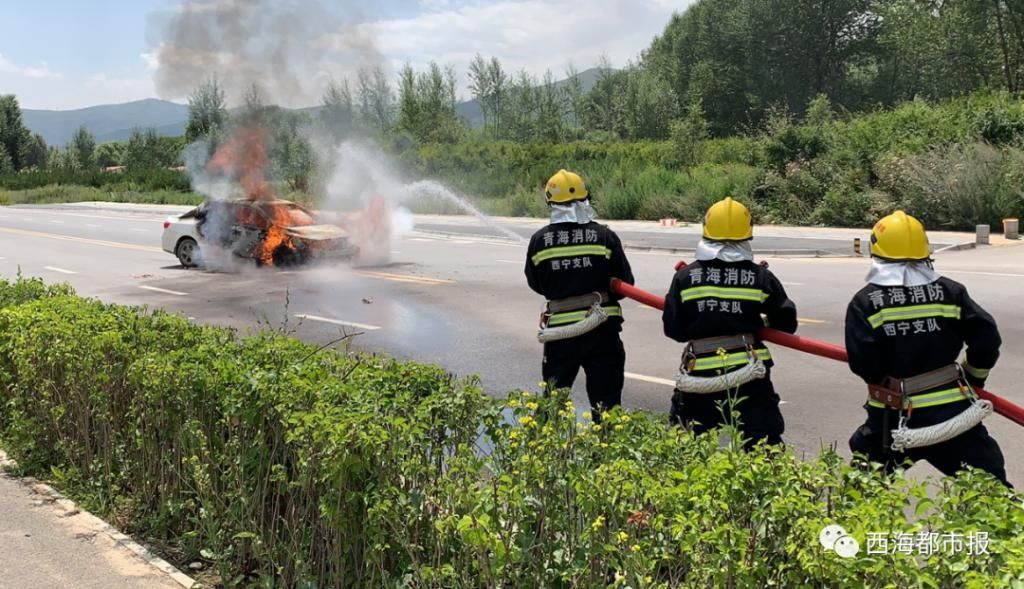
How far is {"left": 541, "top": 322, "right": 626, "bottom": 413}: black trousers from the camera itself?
5.41 meters

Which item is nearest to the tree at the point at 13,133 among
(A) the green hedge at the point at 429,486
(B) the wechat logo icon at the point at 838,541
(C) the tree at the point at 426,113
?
(C) the tree at the point at 426,113

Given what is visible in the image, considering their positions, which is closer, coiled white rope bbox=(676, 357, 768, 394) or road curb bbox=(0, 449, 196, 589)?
road curb bbox=(0, 449, 196, 589)

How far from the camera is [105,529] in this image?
455 cm

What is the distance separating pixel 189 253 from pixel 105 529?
14.9 metres

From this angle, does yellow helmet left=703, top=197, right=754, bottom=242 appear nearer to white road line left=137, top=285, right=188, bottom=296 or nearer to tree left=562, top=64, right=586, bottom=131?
white road line left=137, top=285, right=188, bottom=296

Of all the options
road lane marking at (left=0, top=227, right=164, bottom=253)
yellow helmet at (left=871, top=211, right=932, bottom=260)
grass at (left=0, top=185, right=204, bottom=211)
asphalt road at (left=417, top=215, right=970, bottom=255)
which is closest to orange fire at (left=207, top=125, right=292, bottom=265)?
road lane marking at (left=0, top=227, right=164, bottom=253)

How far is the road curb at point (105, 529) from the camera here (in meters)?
4.05

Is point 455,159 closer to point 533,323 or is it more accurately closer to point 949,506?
point 533,323

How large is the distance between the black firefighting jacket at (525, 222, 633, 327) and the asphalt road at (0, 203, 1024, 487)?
5.24ft

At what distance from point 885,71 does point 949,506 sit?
74.1m

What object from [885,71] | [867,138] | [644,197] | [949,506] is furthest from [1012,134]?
[885,71]

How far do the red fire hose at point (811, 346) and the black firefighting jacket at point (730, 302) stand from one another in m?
0.06

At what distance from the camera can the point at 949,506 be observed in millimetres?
2348

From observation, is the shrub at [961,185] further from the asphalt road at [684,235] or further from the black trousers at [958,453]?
the black trousers at [958,453]
